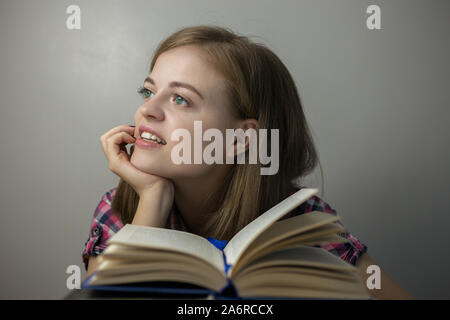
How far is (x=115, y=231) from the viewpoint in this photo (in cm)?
112

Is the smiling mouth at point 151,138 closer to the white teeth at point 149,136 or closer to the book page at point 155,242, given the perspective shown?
the white teeth at point 149,136

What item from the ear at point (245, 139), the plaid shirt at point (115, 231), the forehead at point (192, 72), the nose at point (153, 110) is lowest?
the plaid shirt at point (115, 231)

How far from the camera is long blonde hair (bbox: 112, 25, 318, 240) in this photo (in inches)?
42.8

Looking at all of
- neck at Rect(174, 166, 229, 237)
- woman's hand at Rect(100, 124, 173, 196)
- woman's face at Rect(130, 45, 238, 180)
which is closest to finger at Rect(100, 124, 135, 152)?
woman's hand at Rect(100, 124, 173, 196)

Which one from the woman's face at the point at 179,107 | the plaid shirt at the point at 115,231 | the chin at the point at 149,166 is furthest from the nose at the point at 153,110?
the plaid shirt at the point at 115,231

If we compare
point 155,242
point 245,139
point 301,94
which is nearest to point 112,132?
point 245,139

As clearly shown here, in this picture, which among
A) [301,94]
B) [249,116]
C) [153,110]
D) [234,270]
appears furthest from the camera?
[301,94]

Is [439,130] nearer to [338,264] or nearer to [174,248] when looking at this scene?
[338,264]

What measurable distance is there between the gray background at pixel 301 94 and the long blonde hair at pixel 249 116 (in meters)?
0.45

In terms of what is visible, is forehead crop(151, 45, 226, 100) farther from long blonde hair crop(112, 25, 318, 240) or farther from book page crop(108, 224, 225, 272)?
book page crop(108, 224, 225, 272)

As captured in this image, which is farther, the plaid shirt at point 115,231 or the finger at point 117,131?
the finger at point 117,131

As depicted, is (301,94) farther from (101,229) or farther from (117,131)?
(101,229)

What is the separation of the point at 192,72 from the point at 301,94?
30.2 inches

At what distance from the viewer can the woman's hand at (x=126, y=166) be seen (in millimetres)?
1025
